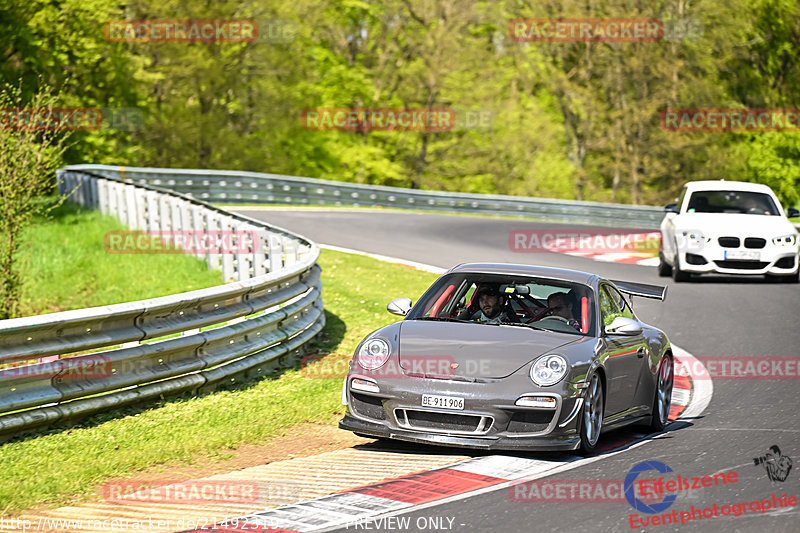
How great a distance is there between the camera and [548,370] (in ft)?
24.6

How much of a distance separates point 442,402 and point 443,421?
0.14 m

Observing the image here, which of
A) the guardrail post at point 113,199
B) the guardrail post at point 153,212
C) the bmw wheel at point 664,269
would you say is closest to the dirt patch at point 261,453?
the bmw wheel at point 664,269

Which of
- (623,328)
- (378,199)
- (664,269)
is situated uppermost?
(623,328)

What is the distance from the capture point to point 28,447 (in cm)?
730

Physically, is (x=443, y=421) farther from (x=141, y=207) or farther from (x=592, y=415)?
(x=141, y=207)

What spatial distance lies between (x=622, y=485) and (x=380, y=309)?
26.4 feet

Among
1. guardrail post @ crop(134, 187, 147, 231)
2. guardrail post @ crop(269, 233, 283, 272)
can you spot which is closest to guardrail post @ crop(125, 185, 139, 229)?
guardrail post @ crop(134, 187, 147, 231)

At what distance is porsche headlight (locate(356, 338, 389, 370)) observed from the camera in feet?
25.6

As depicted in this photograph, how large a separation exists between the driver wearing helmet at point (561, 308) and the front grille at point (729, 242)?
10059 mm

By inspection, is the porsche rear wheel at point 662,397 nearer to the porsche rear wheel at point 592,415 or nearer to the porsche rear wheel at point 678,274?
the porsche rear wheel at point 592,415

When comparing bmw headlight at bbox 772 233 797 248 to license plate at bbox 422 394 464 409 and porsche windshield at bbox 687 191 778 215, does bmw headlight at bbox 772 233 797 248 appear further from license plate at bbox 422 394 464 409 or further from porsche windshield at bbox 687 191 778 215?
license plate at bbox 422 394 464 409

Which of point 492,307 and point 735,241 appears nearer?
point 492,307

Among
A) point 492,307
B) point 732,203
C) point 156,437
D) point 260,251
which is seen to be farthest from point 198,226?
point 156,437

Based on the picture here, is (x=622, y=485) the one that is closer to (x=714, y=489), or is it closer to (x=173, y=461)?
(x=714, y=489)
